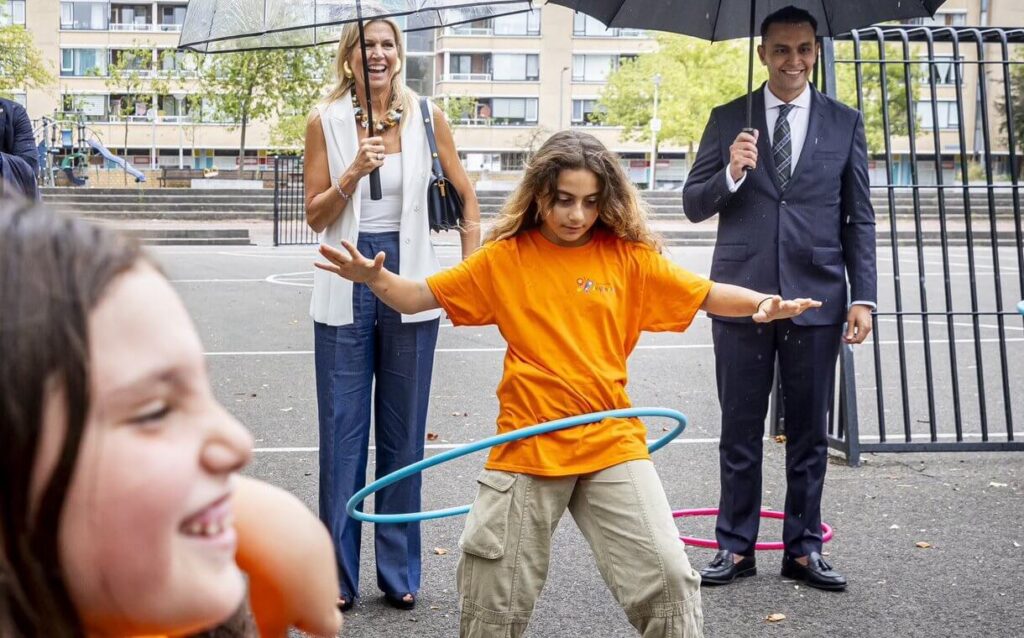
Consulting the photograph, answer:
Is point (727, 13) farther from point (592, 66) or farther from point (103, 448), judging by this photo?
point (592, 66)

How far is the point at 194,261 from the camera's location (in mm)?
23016

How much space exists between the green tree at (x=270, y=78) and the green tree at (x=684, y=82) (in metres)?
21.0

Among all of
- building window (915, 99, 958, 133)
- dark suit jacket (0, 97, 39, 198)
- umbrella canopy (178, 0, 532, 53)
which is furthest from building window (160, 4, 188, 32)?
umbrella canopy (178, 0, 532, 53)

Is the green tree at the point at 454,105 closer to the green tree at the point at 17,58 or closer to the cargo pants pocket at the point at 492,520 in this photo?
the green tree at the point at 17,58

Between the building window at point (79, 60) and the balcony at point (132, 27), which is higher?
the balcony at point (132, 27)

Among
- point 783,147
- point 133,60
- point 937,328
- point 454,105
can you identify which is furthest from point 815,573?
point 454,105

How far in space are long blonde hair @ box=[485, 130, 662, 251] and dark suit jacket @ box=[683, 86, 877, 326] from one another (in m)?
1.59

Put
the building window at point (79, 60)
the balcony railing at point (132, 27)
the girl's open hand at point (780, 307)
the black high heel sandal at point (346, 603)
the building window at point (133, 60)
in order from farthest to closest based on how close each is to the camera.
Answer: the balcony railing at point (132, 27) < the building window at point (79, 60) < the building window at point (133, 60) < the black high heel sandal at point (346, 603) < the girl's open hand at point (780, 307)

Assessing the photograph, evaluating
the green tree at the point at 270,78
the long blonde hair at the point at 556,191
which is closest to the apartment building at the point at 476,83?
the green tree at the point at 270,78

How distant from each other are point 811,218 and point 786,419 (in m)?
0.90

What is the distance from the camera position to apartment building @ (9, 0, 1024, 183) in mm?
76562

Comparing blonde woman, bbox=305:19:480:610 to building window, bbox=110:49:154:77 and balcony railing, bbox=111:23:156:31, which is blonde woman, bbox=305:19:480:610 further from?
balcony railing, bbox=111:23:156:31

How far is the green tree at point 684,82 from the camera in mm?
59625

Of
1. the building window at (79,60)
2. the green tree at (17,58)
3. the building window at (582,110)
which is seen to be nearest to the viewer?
the green tree at (17,58)
